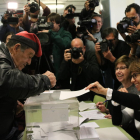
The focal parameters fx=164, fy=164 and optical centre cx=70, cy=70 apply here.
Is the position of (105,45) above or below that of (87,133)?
above

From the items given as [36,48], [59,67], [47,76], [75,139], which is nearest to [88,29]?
[59,67]

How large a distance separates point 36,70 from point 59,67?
28 cm

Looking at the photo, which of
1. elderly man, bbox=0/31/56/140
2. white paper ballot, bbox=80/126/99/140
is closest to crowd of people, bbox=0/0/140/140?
elderly man, bbox=0/31/56/140

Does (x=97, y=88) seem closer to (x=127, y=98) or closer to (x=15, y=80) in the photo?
(x=127, y=98)

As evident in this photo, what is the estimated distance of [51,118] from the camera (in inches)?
33.3

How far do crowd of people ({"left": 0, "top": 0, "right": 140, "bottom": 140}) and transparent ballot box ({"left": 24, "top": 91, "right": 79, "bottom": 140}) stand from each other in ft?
0.27

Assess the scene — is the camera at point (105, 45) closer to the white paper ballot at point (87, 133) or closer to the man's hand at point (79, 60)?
the man's hand at point (79, 60)

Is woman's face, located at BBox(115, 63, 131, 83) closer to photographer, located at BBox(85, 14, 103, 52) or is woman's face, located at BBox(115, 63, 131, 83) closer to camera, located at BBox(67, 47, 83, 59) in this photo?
camera, located at BBox(67, 47, 83, 59)

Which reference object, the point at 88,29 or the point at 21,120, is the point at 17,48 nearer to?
the point at 21,120

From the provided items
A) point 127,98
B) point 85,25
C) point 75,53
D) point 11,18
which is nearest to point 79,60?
point 75,53

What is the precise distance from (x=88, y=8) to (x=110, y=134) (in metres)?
1.64

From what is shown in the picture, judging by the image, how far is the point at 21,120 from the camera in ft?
4.39

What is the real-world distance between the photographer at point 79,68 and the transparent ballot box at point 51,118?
2.24 feet

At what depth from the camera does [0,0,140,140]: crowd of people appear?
89cm
